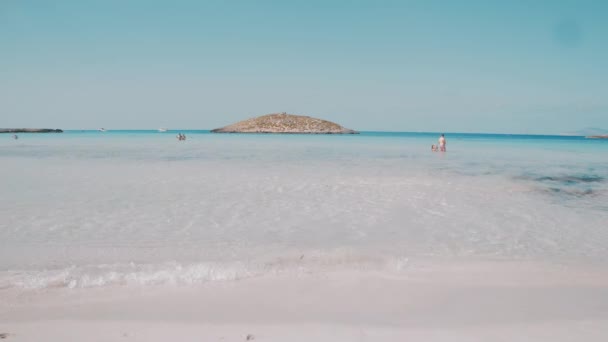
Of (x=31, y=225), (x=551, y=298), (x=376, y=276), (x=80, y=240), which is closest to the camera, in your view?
(x=551, y=298)

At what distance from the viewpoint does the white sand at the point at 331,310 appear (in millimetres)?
3506

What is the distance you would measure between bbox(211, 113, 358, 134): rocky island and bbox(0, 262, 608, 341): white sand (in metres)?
128

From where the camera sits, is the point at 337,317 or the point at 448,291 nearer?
the point at 337,317

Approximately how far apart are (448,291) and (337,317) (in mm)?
1492

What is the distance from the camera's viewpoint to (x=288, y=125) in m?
135

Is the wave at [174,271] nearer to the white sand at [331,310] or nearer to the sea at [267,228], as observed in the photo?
the sea at [267,228]

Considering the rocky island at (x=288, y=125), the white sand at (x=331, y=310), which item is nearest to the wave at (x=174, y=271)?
the white sand at (x=331, y=310)

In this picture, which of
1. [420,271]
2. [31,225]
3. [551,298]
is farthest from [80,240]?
[551,298]

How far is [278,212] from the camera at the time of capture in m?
8.96

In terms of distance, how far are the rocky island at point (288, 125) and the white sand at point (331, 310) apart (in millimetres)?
127755

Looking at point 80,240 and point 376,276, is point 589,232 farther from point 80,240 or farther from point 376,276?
point 80,240

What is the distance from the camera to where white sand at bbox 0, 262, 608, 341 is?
3.51m

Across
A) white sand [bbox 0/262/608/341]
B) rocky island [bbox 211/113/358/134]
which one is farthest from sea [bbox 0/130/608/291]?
rocky island [bbox 211/113/358/134]

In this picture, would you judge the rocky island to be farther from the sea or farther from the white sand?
the white sand
